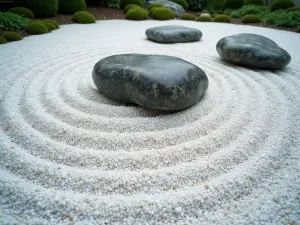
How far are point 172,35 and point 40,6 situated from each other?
6757 mm

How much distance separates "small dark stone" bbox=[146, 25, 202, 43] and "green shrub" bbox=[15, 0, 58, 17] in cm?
584

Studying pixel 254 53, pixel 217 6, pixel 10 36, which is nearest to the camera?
pixel 254 53

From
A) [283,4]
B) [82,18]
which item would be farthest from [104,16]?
[283,4]

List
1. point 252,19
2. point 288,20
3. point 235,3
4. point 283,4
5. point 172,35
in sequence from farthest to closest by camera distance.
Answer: point 235,3, point 283,4, point 252,19, point 288,20, point 172,35

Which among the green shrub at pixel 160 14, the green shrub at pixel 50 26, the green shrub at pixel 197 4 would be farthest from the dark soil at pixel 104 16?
the green shrub at pixel 197 4

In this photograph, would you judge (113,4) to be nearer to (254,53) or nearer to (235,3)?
(235,3)

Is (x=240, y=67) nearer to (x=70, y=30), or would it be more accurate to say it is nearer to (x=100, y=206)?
(x=100, y=206)

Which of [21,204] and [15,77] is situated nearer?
[21,204]

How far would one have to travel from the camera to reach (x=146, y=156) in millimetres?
2291

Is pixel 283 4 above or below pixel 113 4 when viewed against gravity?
below

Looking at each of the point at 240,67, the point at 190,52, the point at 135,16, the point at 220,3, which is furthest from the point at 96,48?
the point at 220,3

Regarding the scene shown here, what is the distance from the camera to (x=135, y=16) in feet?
39.1

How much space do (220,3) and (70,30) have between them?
460 inches

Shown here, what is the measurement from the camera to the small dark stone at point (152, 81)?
2697mm
